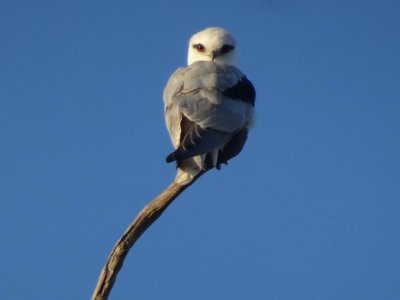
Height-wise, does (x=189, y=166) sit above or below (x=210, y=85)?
below

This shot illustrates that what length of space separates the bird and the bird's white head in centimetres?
53

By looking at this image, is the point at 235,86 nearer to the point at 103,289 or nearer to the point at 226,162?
the point at 226,162

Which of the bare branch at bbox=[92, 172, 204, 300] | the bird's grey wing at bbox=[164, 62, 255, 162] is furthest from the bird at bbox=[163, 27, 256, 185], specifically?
the bare branch at bbox=[92, 172, 204, 300]

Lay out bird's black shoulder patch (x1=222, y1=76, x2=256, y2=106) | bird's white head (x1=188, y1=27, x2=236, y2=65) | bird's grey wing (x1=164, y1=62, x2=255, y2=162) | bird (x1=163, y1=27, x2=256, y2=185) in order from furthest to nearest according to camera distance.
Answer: bird's white head (x1=188, y1=27, x2=236, y2=65) < bird's black shoulder patch (x1=222, y1=76, x2=256, y2=106) < bird's grey wing (x1=164, y1=62, x2=255, y2=162) < bird (x1=163, y1=27, x2=256, y2=185)

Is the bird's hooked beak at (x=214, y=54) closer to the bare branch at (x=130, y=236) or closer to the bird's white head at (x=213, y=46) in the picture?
the bird's white head at (x=213, y=46)

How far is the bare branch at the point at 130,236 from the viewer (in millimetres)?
6434

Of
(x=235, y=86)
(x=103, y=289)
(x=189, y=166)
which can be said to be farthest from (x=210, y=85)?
(x=103, y=289)

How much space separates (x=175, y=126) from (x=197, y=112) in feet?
0.79

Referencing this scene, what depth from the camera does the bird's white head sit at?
31.6 feet

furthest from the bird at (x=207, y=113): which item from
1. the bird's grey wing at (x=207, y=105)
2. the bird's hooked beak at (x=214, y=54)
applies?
the bird's hooked beak at (x=214, y=54)

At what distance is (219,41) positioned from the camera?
961cm

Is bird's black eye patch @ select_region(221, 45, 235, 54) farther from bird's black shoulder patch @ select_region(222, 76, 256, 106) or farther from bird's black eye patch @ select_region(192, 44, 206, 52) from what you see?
bird's black shoulder patch @ select_region(222, 76, 256, 106)

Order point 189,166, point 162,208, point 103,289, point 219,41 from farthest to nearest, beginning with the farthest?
point 219,41 → point 189,166 → point 162,208 → point 103,289

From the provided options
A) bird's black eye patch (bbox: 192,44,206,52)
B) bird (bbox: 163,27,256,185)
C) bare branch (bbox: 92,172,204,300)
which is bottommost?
bare branch (bbox: 92,172,204,300)
